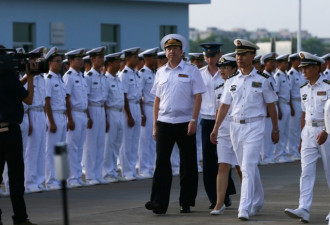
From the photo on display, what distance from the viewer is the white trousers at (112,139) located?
19672 millimetres

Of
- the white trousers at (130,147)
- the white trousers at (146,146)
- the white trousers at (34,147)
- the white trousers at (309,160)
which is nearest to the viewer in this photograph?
the white trousers at (309,160)

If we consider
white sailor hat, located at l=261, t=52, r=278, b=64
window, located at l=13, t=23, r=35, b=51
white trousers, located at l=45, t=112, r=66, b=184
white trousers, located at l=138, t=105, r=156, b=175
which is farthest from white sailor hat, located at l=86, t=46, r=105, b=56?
window, located at l=13, t=23, r=35, b=51

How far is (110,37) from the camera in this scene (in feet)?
133

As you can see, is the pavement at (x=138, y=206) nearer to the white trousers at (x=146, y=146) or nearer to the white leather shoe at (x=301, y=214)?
the white leather shoe at (x=301, y=214)

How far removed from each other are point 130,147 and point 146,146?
53 cm

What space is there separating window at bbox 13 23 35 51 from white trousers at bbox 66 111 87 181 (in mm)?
16858

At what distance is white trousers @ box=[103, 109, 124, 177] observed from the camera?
1967cm

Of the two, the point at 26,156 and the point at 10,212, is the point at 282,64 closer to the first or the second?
the point at 26,156

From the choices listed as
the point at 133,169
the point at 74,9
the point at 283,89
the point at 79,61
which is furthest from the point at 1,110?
the point at 74,9

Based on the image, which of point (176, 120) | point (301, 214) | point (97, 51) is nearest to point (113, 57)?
point (97, 51)

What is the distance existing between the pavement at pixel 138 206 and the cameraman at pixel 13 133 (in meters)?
0.69

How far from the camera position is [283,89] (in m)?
24.2

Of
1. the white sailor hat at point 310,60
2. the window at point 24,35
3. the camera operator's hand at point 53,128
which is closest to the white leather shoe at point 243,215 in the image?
the white sailor hat at point 310,60

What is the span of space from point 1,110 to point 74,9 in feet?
83.7
